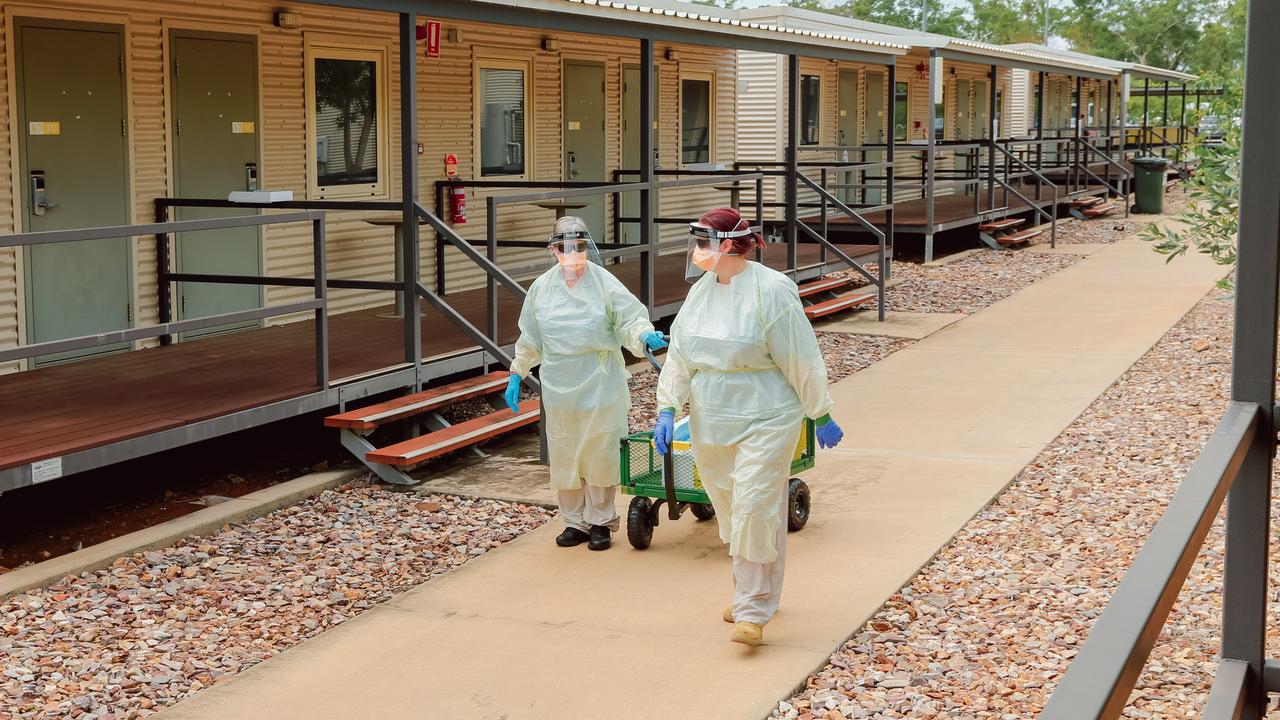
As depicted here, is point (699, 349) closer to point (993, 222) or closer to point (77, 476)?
point (77, 476)

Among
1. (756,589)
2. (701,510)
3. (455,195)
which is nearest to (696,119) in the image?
(455,195)

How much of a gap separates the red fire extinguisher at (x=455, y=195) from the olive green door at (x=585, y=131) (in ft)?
6.04

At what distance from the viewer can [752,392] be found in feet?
18.4

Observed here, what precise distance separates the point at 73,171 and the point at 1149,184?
22.8 meters

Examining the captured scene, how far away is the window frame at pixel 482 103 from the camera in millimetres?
13117

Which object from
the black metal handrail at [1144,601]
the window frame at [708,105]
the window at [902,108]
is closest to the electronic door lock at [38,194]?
the black metal handrail at [1144,601]

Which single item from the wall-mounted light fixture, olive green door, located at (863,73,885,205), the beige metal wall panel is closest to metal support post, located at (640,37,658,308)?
the wall-mounted light fixture

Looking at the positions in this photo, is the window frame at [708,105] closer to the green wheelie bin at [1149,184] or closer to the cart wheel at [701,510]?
the cart wheel at [701,510]

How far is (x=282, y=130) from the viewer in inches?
429

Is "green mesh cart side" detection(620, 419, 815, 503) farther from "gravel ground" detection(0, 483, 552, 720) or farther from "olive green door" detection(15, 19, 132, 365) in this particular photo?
"olive green door" detection(15, 19, 132, 365)

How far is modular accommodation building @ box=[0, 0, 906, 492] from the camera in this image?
7992mm

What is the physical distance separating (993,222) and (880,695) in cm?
1829

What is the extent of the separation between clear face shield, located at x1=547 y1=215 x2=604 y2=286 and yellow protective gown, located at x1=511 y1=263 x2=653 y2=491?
5cm

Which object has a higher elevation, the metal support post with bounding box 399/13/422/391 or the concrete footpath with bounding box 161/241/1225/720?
the metal support post with bounding box 399/13/422/391
